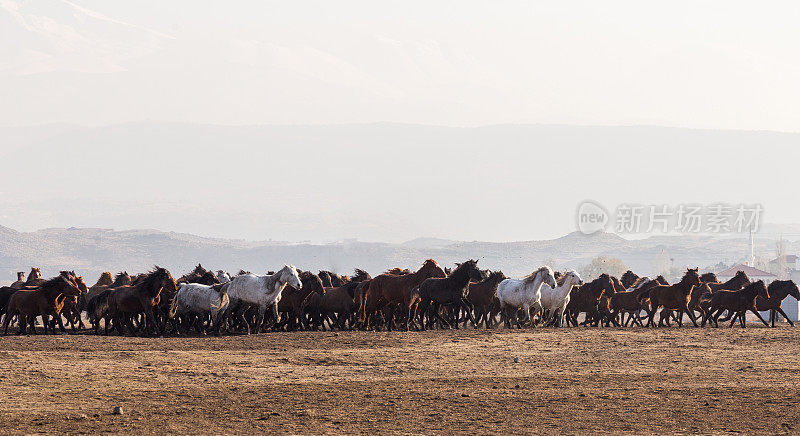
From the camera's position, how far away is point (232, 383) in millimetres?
18594

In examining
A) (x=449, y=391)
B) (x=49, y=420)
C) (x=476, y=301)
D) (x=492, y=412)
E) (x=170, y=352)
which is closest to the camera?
→ (x=49, y=420)

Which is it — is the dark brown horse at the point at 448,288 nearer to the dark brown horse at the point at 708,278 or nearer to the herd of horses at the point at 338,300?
the herd of horses at the point at 338,300

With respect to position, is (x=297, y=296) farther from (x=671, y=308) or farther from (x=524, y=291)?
(x=671, y=308)

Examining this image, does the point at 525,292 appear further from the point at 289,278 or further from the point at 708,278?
the point at 708,278

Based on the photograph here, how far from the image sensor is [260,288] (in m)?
29.9

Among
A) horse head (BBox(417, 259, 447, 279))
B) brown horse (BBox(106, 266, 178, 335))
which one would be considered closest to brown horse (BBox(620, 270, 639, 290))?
horse head (BBox(417, 259, 447, 279))

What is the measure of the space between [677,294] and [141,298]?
1766 cm

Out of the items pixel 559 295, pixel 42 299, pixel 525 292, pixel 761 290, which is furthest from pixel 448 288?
pixel 761 290

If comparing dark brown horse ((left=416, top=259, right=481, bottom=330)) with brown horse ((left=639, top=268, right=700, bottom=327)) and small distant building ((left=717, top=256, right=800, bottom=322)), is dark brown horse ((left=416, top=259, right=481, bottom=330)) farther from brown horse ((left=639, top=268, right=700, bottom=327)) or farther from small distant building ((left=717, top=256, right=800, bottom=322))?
small distant building ((left=717, top=256, right=800, bottom=322))

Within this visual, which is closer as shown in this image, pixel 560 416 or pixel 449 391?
pixel 560 416

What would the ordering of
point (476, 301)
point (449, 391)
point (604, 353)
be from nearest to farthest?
point (449, 391) → point (604, 353) → point (476, 301)

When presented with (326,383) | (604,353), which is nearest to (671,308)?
(604,353)

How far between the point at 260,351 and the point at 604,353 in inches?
305

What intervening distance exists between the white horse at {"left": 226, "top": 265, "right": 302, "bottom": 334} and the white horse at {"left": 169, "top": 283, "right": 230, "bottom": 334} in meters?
0.34
